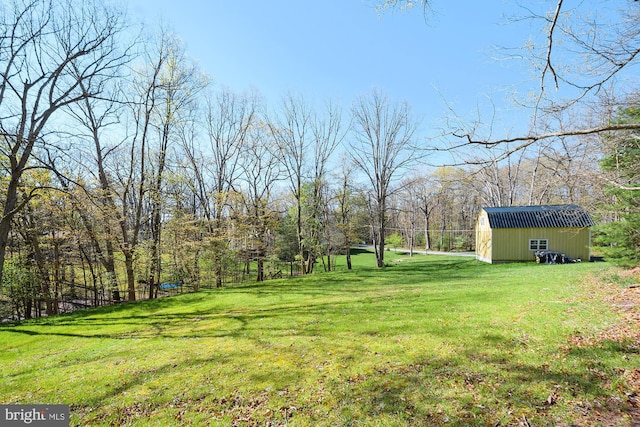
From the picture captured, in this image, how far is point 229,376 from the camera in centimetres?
433

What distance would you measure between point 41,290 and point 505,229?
87.8ft

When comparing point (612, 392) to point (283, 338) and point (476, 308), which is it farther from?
point (283, 338)

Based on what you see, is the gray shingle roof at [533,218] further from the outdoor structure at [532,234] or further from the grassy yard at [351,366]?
the grassy yard at [351,366]

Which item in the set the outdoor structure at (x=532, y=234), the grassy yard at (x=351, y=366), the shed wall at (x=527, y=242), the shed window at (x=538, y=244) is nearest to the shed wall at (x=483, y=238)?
the outdoor structure at (x=532, y=234)

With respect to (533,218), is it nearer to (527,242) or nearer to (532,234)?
(532,234)

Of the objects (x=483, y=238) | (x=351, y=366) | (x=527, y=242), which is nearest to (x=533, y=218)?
(x=527, y=242)

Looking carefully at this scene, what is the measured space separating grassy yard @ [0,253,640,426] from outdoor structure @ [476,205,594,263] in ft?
40.5

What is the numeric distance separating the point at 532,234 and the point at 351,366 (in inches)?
812

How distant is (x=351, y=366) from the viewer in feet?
14.2

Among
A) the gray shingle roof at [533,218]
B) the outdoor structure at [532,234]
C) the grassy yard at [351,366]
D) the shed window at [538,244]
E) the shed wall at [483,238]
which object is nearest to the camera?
the grassy yard at [351,366]

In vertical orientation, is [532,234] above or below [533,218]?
below

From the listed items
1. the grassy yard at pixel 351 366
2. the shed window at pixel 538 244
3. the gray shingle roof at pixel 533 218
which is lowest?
the grassy yard at pixel 351 366

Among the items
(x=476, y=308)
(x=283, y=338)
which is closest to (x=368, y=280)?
(x=476, y=308)

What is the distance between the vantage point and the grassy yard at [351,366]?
10.4ft
